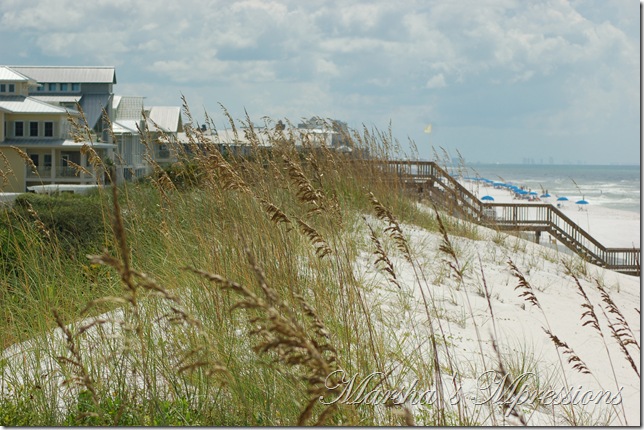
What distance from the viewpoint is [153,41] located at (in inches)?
230

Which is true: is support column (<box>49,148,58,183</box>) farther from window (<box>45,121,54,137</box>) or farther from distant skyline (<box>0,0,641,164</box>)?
distant skyline (<box>0,0,641,164</box>)

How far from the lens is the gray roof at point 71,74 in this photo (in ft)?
155

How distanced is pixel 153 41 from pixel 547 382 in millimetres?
4078

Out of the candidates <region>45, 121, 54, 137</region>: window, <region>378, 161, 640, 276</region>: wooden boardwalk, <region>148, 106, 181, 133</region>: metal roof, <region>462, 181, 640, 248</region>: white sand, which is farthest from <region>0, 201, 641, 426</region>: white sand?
<region>148, 106, 181, 133</region>: metal roof

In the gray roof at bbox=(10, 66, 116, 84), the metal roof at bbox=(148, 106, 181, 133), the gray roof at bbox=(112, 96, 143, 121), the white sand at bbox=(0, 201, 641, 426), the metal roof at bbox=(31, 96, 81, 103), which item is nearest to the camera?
the white sand at bbox=(0, 201, 641, 426)

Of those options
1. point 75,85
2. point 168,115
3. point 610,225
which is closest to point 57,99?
point 75,85

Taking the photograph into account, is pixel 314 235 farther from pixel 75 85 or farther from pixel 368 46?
pixel 75 85

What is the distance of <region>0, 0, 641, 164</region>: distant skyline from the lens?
5.18 meters

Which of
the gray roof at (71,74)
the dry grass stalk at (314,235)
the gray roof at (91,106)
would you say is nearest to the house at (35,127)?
the gray roof at (91,106)

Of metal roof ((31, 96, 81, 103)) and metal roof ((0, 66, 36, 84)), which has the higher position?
metal roof ((0, 66, 36, 84))

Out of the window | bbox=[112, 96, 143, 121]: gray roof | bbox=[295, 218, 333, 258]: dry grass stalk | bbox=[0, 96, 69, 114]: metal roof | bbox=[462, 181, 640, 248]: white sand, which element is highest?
bbox=[112, 96, 143, 121]: gray roof

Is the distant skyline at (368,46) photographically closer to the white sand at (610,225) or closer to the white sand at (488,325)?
the white sand at (488,325)

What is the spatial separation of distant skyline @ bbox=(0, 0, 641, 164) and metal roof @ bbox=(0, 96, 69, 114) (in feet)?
123

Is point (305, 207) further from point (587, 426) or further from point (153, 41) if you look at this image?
point (587, 426)
